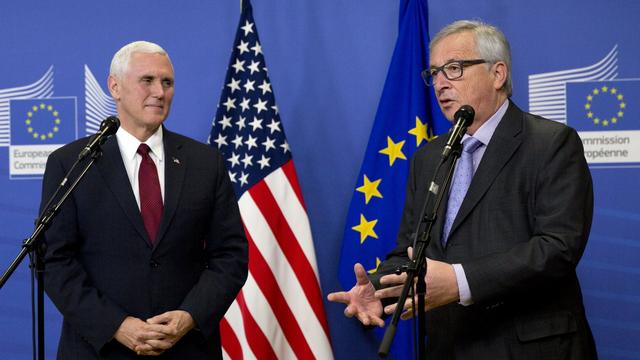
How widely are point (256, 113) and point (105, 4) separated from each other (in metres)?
1.32

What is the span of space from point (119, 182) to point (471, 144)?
129cm

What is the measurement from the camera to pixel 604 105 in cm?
425

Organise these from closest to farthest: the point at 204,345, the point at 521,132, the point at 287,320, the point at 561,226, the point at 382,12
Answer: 1. the point at 561,226
2. the point at 521,132
3. the point at 204,345
4. the point at 287,320
5. the point at 382,12

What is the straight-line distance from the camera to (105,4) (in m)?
4.77

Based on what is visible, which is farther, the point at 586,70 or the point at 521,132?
the point at 586,70

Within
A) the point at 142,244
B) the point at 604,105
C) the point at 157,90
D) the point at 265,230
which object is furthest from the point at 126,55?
the point at 604,105

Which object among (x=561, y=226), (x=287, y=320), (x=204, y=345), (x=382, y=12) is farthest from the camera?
(x=382, y=12)

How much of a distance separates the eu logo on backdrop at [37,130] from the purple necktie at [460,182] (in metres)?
2.77

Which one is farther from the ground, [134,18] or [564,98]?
[134,18]

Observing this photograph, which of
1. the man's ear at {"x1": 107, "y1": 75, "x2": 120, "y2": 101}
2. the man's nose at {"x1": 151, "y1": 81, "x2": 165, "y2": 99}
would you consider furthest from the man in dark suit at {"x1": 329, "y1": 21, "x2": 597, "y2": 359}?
the man's ear at {"x1": 107, "y1": 75, "x2": 120, "y2": 101}

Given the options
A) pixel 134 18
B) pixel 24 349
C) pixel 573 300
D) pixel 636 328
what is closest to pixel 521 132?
pixel 573 300

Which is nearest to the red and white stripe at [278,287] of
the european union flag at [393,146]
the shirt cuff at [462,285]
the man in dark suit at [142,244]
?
the european union flag at [393,146]

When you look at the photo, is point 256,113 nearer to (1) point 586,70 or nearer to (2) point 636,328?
(1) point 586,70

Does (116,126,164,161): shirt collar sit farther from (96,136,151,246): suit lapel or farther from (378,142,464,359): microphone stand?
(378,142,464,359): microphone stand
